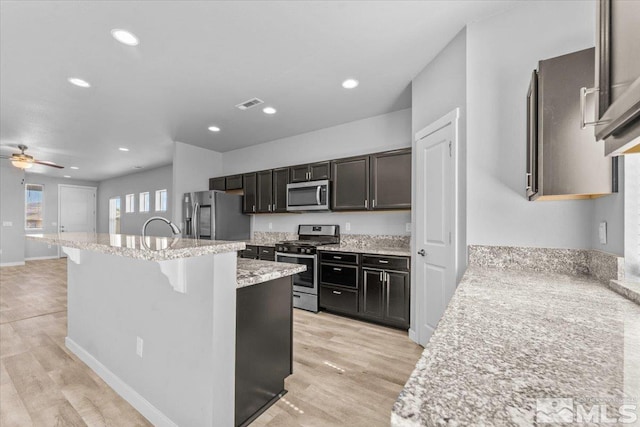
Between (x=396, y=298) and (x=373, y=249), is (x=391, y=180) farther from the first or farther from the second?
(x=396, y=298)

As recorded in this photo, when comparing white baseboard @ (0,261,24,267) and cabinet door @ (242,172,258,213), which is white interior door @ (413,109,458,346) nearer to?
cabinet door @ (242,172,258,213)

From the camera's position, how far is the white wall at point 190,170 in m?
5.14

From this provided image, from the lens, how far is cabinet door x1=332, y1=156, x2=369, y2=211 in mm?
3787

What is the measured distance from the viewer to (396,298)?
3.22m

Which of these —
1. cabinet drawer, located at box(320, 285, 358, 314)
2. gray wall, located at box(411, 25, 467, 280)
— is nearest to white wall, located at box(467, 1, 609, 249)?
gray wall, located at box(411, 25, 467, 280)

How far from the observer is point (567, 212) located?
186 centimetres

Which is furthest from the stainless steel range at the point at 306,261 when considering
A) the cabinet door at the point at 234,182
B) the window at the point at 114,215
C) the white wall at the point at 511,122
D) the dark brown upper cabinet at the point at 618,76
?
the window at the point at 114,215

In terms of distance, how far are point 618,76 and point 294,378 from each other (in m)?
2.41

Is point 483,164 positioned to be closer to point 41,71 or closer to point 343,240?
point 343,240

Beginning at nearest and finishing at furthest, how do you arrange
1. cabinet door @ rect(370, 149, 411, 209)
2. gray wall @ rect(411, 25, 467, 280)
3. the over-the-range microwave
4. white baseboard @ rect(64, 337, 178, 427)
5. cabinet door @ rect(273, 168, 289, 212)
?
white baseboard @ rect(64, 337, 178, 427) < gray wall @ rect(411, 25, 467, 280) < cabinet door @ rect(370, 149, 411, 209) < the over-the-range microwave < cabinet door @ rect(273, 168, 289, 212)

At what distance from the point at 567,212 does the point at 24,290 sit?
7590mm

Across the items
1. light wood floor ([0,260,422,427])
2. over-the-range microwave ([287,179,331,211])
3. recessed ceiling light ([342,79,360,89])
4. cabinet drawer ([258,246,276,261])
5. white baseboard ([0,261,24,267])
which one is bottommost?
light wood floor ([0,260,422,427])

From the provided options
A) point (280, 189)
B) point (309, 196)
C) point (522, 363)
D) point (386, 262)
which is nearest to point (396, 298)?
point (386, 262)

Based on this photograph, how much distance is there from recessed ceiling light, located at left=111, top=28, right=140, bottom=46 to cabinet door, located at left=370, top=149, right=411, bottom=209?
270 centimetres
